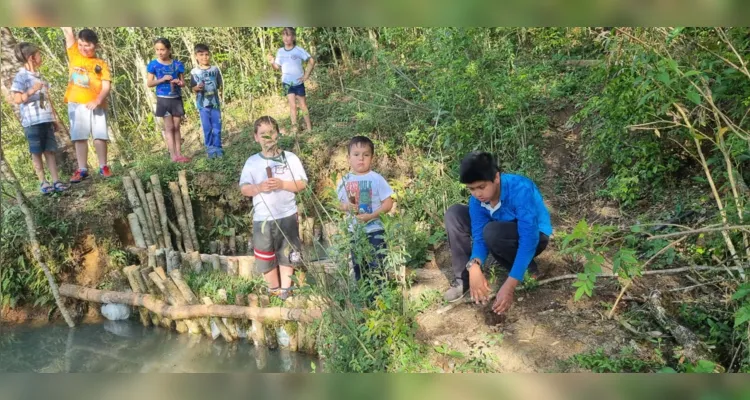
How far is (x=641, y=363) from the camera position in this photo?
172cm

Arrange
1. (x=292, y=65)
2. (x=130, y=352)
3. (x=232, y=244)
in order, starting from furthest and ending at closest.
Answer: (x=292, y=65)
(x=232, y=244)
(x=130, y=352)

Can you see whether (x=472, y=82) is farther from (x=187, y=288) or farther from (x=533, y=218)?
(x=187, y=288)

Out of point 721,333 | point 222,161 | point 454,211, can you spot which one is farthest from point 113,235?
point 721,333

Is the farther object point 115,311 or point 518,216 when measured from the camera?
point 115,311

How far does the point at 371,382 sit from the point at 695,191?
2.79 m

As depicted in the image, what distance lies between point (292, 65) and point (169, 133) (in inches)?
46.2

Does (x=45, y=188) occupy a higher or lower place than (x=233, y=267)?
higher

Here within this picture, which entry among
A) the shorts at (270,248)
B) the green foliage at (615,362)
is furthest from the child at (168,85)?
the green foliage at (615,362)

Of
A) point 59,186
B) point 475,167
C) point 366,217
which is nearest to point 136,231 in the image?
point 59,186

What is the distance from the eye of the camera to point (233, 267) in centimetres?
320

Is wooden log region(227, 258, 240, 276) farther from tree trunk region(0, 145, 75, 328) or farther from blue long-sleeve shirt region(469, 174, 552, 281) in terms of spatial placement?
blue long-sleeve shirt region(469, 174, 552, 281)

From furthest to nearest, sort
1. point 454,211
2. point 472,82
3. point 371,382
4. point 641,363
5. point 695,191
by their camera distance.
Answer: point 472,82
point 695,191
point 454,211
point 641,363
point 371,382

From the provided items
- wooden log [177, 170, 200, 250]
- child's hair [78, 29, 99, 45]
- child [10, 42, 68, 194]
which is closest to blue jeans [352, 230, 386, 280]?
child [10, 42, 68, 194]

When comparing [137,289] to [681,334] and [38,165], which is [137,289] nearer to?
[38,165]
